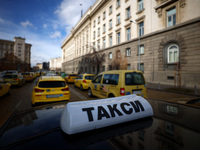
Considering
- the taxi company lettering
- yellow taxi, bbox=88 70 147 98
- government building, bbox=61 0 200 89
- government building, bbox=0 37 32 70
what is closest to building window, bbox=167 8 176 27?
government building, bbox=61 0 200 89

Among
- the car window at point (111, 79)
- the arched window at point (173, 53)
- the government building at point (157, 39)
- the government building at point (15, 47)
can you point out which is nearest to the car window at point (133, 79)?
the car window at point (111, 79)

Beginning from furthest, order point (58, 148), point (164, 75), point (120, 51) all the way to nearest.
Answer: point (120, 51)
point (164, 75)
point (58, 148)

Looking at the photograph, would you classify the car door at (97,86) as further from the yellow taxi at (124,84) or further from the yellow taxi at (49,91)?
the yellow taxi at (49,91)

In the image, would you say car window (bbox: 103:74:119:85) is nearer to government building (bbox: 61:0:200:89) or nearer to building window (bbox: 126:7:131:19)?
government building (bbox: 61:0:200:89)

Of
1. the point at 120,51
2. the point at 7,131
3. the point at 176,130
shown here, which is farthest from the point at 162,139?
the point at 120,51

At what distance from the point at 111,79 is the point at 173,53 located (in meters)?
13.3

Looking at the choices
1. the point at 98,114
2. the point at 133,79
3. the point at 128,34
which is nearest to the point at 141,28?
the point at 128,34

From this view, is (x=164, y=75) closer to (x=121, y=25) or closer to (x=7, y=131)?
(x=121, y=25)

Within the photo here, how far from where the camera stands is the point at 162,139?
114cm

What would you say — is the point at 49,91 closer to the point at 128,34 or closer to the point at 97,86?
the point at 97,86

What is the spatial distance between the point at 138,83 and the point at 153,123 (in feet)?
13.1

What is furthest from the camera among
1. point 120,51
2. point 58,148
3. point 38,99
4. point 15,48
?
point 15,48

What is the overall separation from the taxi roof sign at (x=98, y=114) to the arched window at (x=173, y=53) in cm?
1609

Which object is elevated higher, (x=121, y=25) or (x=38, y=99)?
(x=121, y=25)
